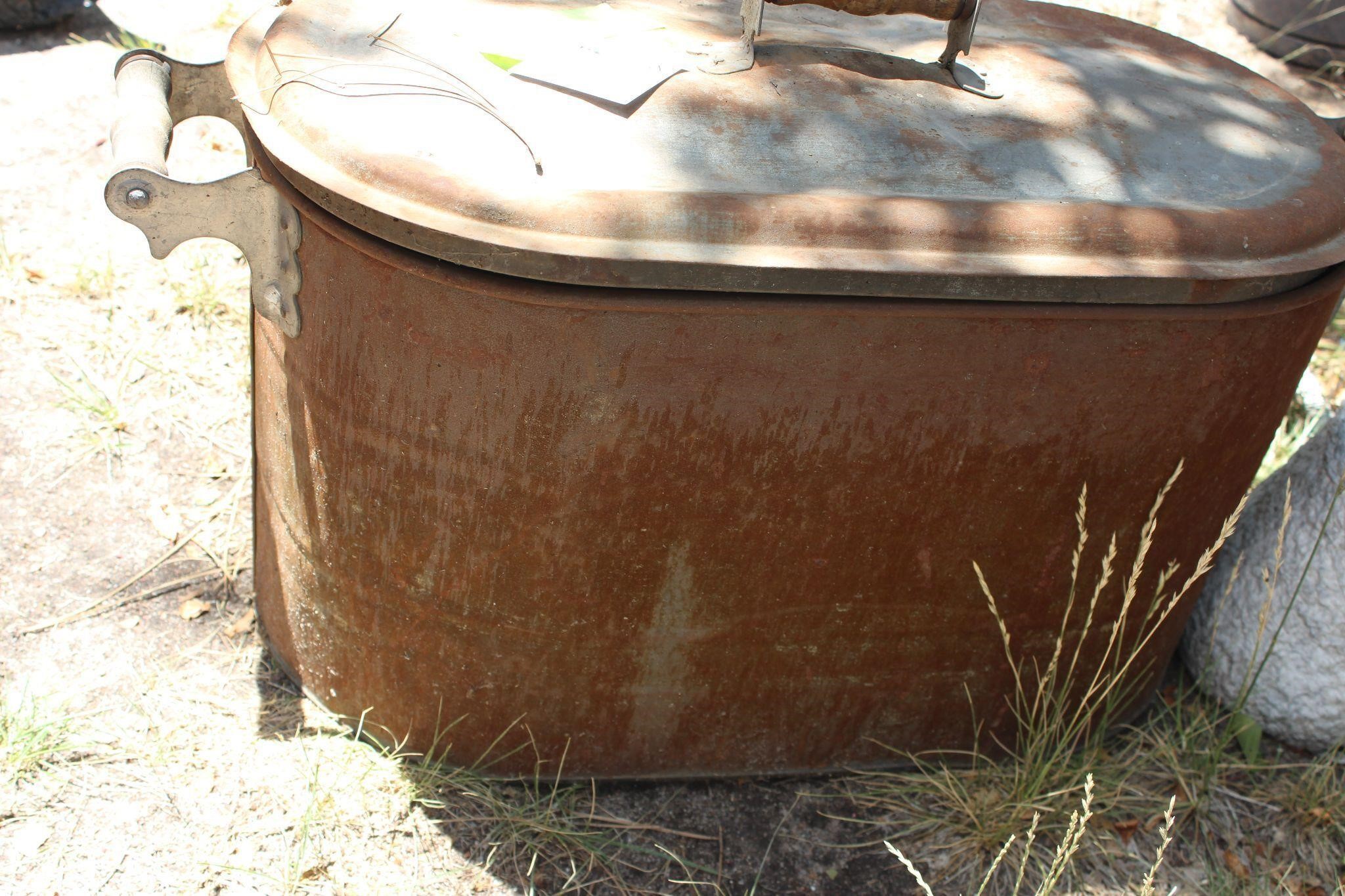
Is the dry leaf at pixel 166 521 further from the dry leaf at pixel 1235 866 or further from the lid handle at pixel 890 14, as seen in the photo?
the dry leaf at pixel 1235 866

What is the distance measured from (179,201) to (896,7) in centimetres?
101

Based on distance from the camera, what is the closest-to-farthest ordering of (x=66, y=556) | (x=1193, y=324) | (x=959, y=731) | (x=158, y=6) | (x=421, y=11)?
(x=1193, y=324)
(x=421, y=11)
(x=959, y=731)
(x=66, y=556)
(x=158, y=6)

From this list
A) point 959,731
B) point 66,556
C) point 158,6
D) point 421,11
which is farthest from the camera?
point 158,6

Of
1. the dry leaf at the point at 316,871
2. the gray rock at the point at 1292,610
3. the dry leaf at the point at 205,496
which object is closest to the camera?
the dry leaf at the point at 316,871

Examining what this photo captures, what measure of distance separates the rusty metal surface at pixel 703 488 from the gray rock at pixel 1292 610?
0.39 m

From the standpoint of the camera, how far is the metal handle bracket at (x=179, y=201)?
1.51 meters

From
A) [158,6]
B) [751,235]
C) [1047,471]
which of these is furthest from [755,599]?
[158,6]

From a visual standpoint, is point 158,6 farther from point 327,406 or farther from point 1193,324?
point 1193,324

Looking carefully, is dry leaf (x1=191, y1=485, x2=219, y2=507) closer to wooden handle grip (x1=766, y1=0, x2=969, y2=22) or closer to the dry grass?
the dry grass

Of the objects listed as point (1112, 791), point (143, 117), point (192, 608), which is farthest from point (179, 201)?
point (1112, 791)

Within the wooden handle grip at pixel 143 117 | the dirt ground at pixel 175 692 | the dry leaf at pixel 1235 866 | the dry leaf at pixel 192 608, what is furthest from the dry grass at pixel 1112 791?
the wooden handle grip at pixel 143 117

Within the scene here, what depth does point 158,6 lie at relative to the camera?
452cm

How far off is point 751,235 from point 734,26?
62 centimetres

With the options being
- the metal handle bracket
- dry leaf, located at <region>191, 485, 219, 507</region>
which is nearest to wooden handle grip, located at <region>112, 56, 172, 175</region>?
the metal handle bracket
